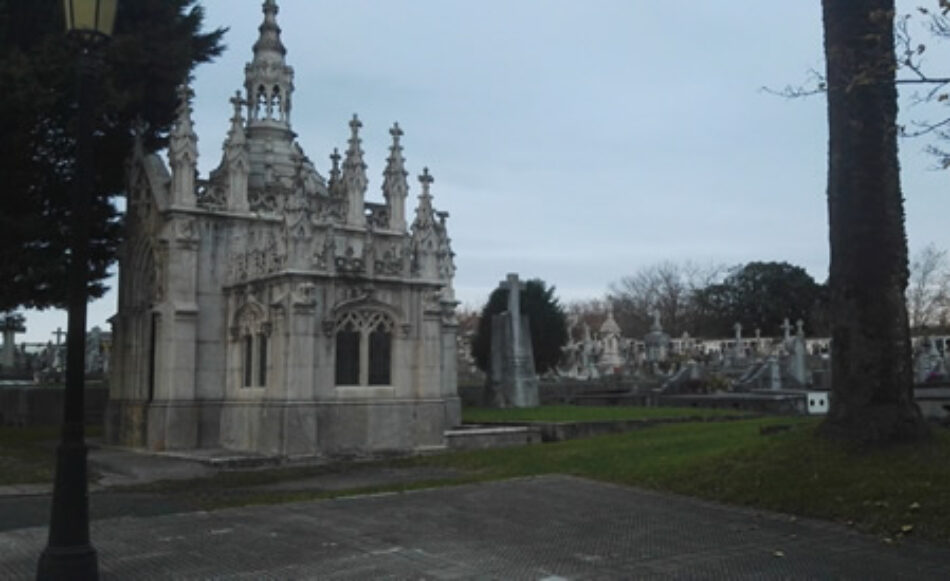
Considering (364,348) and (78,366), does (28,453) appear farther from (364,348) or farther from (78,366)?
(78,366)

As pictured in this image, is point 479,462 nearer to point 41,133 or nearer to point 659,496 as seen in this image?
point 659,496

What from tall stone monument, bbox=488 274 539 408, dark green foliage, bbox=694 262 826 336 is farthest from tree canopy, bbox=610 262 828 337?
tall stone monument, bbox=488 274 539 408

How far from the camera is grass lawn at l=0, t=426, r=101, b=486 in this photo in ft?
51.6

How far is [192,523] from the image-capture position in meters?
10.2

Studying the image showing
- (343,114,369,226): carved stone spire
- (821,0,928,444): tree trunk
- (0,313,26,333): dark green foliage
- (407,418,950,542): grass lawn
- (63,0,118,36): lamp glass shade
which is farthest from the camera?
(0,313,26,333): dark green foliage

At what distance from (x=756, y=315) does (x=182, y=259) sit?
7269 cm

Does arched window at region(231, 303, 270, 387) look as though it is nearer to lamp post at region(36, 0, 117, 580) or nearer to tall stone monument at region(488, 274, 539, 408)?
lamp post at region(36, 0, 117, 580)

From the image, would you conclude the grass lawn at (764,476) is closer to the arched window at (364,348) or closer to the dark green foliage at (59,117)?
the arched window at (364,348)

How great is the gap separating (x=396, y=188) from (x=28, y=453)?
451 inches

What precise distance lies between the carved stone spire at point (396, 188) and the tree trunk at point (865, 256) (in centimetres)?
1503

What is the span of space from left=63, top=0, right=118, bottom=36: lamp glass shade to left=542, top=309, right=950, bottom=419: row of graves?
56.2 ft

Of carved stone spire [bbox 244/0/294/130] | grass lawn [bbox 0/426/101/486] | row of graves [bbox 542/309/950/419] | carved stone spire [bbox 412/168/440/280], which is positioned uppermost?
carved stone spire [bbox 244/0/294/130]

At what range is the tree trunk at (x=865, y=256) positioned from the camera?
1128 centimetres

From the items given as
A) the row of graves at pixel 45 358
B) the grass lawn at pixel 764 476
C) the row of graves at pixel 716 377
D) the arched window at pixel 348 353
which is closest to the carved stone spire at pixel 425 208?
the arched window at pixel 348 353
